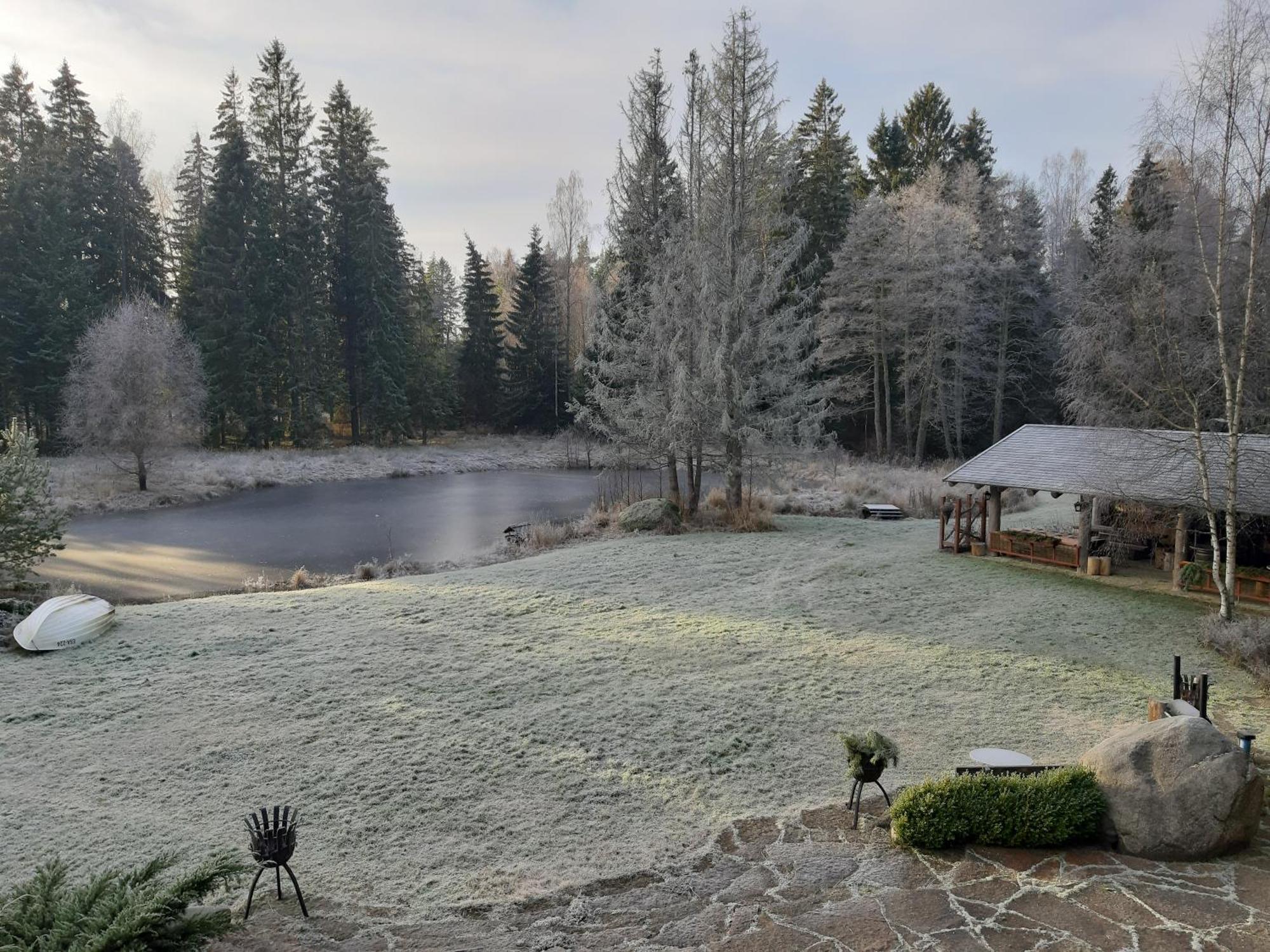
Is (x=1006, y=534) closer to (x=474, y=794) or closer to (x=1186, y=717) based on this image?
(x=1186, y=717)

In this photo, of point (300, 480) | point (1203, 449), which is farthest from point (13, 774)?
point (300, 480)

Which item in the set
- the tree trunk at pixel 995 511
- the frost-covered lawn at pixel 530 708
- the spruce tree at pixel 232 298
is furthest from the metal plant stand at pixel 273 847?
the spruce tree at pixel 232 298

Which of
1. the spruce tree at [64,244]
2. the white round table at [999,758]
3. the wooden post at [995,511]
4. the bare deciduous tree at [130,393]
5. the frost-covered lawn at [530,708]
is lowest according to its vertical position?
the frost-covered lawn at [530,708]

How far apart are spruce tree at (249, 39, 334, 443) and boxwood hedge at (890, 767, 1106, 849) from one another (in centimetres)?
3686

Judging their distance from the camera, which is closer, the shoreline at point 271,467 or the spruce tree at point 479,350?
the shoreline at point 271,467

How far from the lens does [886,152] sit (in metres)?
35.7

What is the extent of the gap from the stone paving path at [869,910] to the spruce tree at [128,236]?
1476 inches

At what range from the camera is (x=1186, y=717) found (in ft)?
18.5

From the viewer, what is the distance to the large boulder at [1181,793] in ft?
17.2

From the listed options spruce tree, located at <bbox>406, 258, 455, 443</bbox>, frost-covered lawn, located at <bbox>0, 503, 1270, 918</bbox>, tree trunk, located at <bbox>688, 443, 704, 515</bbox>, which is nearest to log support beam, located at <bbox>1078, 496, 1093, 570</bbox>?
frost-covered lawn, located at <bbox>0, 503, 1270, 918</bbox>

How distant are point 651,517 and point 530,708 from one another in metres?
10.8

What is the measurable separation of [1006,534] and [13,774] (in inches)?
616

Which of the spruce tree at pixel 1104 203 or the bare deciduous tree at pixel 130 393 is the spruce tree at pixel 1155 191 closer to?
the spruce tree at pixel 1104 203

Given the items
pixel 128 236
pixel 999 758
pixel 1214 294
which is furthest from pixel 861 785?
pixel 128 236
